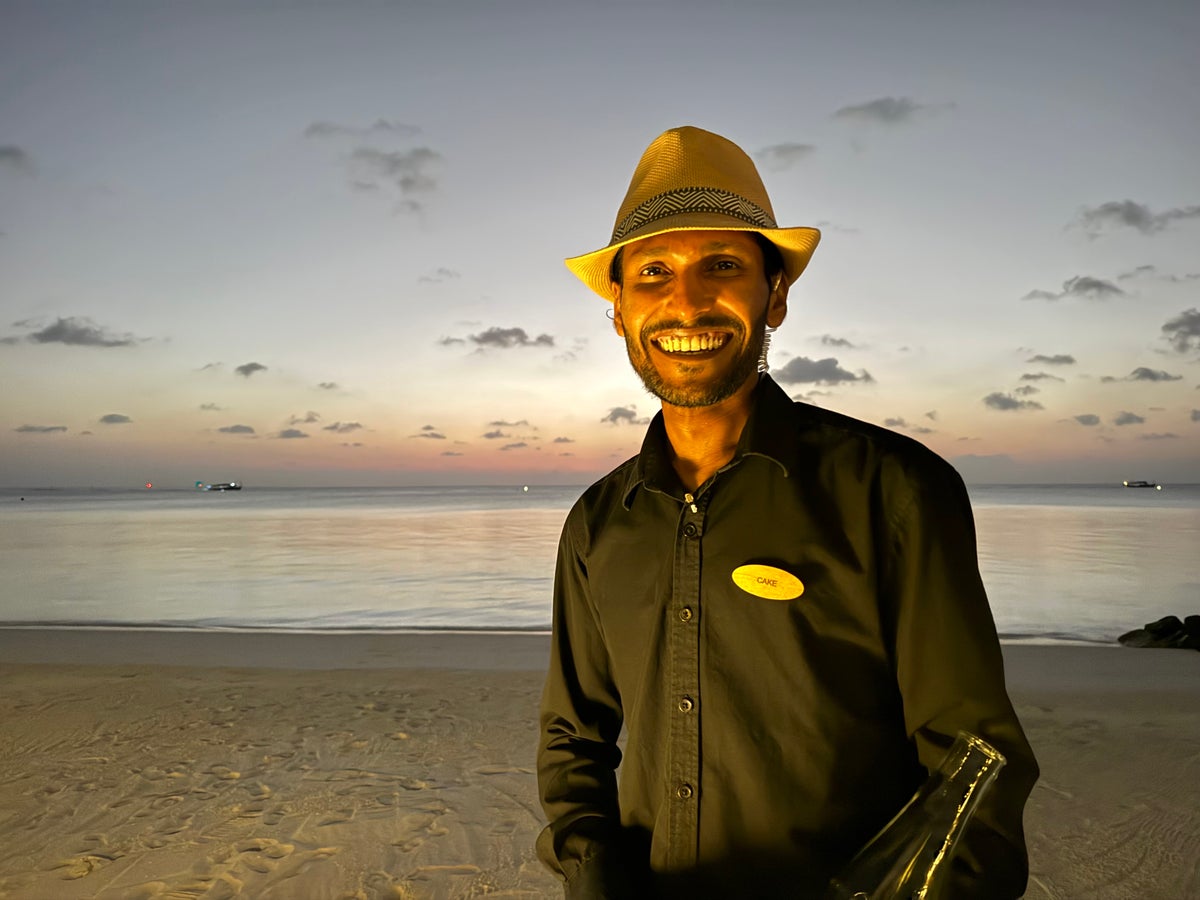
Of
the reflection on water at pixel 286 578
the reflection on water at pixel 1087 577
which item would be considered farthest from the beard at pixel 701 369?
the reflection on water at pixel 1087 577

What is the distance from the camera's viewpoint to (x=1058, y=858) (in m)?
4.54

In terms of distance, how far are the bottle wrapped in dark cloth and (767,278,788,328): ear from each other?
10.8 m

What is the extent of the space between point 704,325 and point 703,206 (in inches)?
9.5

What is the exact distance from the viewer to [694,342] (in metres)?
1.85

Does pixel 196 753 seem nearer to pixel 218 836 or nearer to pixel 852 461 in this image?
pixel 218 836

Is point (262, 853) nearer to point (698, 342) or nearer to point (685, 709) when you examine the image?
point (685, 709)

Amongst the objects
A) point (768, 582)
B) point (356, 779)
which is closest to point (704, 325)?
point (768, 582)

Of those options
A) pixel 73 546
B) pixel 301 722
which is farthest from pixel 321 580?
pixel 73 546

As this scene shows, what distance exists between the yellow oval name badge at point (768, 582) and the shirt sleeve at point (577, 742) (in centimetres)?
43

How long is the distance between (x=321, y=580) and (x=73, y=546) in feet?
46.6

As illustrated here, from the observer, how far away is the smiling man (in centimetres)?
150

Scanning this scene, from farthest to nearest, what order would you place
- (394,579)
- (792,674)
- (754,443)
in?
(394,579), (754,443), (792,674)

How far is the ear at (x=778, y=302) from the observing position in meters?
2.01

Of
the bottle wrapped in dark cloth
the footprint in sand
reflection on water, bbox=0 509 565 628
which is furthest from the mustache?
reflection on water, bbox=0 509 565 628
